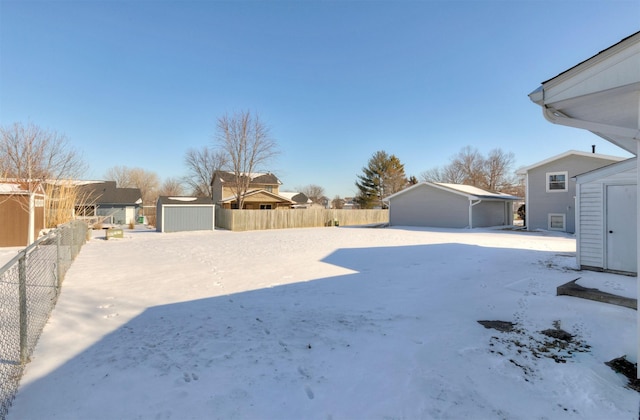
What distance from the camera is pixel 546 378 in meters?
2.75

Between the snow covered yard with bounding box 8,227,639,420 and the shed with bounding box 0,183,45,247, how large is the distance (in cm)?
796

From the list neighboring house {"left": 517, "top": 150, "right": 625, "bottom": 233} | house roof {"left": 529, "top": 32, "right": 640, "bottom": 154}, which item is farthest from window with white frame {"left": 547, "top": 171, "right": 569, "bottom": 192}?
house roof {"left": 529, "top": 32, "right": 640, "bottom": 154}

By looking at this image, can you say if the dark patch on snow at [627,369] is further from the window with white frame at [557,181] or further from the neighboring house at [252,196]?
the neighboring house at [252,196]

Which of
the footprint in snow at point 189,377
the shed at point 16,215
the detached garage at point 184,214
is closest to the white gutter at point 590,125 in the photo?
the footprint in snow at point 189,377

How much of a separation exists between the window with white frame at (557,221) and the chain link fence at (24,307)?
22828 mm

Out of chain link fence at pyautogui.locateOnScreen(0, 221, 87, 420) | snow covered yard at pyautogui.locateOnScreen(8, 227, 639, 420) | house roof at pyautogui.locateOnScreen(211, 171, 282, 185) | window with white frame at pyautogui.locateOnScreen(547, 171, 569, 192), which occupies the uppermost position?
house roof at pyautogui.locateOnScreen(211, 171, 282, 185)

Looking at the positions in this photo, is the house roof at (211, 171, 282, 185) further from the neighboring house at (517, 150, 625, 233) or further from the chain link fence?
the chain link fence

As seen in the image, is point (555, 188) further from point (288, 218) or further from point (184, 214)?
point (184, 214)

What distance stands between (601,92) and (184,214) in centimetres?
2202

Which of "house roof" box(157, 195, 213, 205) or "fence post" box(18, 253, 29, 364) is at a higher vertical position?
"house roof" box(157, 195, 213, 205)

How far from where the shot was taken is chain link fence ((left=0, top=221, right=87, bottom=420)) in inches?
107

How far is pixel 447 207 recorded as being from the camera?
2244cm

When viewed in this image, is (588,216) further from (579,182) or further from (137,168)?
(137,168)

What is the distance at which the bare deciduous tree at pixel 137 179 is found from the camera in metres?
51.9
